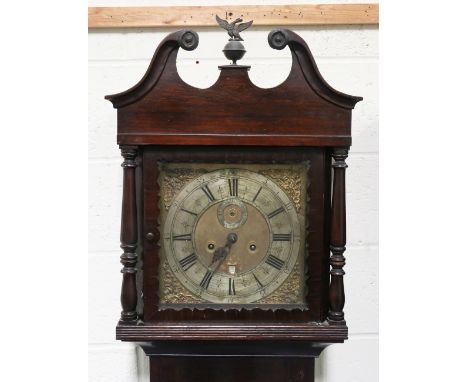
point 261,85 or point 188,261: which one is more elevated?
point 261,85

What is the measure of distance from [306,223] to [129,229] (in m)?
0.36

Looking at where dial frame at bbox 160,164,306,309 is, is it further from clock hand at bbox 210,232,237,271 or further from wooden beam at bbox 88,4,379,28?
wooden beam at bbox 88,4,379,28

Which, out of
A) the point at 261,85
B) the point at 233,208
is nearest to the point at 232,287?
the point at 233,208

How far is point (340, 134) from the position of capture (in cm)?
101

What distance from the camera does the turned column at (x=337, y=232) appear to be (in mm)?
1015

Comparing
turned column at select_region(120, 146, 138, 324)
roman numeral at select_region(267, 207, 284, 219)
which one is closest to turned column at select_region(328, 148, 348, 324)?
roman numeral at select_region(267, 207, 284, 219)

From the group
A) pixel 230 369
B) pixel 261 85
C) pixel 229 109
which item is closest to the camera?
A: pixel 229 109

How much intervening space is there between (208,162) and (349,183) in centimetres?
41

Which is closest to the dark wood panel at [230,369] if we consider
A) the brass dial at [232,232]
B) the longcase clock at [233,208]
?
the longcase clock at [233,208]

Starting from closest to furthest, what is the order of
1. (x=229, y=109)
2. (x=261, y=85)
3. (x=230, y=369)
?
(x=229, y=109)
(x=230, y=369)
(x=261, y=85)

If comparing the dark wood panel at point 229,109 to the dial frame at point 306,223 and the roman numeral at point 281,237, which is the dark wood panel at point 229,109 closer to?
the dial frame at point 306,223

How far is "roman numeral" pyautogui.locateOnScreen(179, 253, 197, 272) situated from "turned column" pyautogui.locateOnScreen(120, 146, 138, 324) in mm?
98

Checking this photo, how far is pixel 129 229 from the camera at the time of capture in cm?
102

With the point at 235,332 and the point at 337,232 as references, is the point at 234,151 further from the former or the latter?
the point at 235,332
